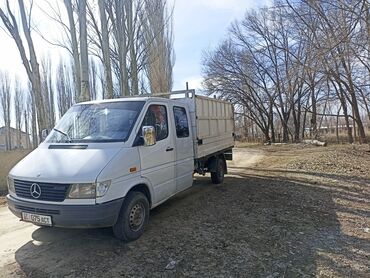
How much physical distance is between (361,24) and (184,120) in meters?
7.86

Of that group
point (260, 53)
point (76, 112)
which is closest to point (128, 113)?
point (76, 112)

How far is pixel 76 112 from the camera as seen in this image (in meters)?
5.51

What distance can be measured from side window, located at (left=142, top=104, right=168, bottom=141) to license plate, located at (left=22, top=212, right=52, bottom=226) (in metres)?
1.92

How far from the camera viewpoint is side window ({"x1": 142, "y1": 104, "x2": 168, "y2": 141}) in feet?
17.0

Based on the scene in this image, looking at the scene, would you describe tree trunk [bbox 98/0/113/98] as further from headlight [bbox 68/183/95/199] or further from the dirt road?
headlight [bbox 68/183/95/199]

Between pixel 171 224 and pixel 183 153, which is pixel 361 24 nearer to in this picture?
pixel 183 153

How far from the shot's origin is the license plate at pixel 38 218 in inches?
159

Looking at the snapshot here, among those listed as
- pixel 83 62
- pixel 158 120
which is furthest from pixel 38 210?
pixel 83 62

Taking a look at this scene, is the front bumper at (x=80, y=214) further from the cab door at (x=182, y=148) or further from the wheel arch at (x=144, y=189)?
the cab door at (x=182, y=148)

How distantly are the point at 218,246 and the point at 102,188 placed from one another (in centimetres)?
180

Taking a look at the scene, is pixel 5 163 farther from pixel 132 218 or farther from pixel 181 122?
pixel 132 218

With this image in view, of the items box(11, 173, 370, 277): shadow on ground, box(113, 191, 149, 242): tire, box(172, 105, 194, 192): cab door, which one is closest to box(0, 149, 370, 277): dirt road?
box(11, 173, 370, 277): shadow on ground

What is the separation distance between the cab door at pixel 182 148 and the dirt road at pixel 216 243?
59cm

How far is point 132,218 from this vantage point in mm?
4605
